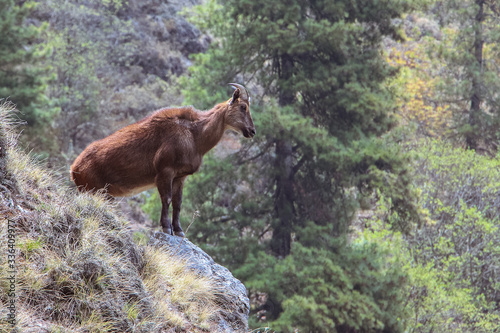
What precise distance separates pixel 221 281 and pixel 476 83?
22.0 metres

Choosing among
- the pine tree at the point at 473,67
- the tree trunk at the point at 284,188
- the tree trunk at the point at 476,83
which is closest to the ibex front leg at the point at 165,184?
the tree trunk at the point at 284,188

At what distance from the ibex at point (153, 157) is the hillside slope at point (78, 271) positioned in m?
0.39

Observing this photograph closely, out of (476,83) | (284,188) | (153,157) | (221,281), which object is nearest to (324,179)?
(284,188)

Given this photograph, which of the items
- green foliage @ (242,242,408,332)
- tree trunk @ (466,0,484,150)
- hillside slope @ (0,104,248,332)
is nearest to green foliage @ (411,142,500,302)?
green foliage @ (242,242,408,332)

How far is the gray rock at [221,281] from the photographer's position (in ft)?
20.2

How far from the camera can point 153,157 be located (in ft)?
21.4

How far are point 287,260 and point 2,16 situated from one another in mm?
10564

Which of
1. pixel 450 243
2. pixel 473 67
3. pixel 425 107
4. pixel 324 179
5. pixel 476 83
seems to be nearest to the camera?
pixel 324 179

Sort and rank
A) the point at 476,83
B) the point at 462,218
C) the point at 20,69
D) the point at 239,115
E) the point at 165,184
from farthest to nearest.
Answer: the point at 476,83 < the point at 462,218 < the point at 20,69 < the point at 239,115 < the point at 165,184

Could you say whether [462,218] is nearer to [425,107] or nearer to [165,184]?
[425,107]

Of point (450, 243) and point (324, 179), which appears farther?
point (450, 243)

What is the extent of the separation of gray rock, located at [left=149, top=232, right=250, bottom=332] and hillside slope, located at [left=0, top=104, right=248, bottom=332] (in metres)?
0.09

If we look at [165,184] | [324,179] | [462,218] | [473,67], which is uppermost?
[165,184]

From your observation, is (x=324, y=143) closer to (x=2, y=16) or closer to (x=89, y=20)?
(x=2, y=16)
